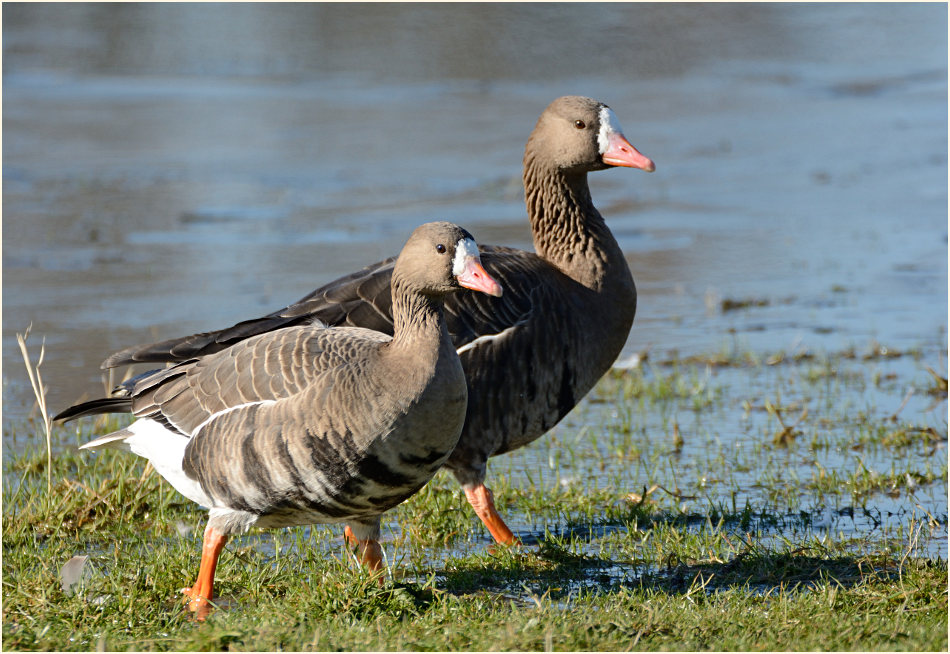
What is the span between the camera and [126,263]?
12570 mm

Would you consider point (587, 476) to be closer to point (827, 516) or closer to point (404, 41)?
point (827, 516)

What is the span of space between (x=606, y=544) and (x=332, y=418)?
1.78 metres

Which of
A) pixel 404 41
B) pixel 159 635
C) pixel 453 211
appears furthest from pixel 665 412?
pixel 404 41

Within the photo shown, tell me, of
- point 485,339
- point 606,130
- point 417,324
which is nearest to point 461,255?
point 417,324

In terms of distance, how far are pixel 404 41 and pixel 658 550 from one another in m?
19.9

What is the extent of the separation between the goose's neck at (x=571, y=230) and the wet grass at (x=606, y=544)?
3.89 feet

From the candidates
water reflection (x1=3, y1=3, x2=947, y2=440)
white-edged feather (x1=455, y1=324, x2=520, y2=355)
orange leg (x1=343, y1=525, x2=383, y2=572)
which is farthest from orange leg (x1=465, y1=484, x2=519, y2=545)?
water reflection (x1=3, y1=3, x2=947, y2=440)

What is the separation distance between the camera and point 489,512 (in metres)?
6.31

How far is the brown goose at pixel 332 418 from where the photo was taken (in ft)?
16.6

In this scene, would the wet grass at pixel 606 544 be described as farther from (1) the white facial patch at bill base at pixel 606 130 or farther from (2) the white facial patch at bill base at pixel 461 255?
(1) the white facial patch at bill base at pixel 606 130

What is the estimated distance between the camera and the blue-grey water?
1100 cm

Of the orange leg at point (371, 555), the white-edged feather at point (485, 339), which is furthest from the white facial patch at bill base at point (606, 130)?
the orange leg at point (371, 555)

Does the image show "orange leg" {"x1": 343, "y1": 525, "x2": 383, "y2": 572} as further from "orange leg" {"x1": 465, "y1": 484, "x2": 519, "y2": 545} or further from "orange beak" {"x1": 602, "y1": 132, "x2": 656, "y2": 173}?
"orange beak" {"x1": 602, "y1": 132, "x2": 656, "y2": 173}

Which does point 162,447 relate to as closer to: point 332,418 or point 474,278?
point 332,418
